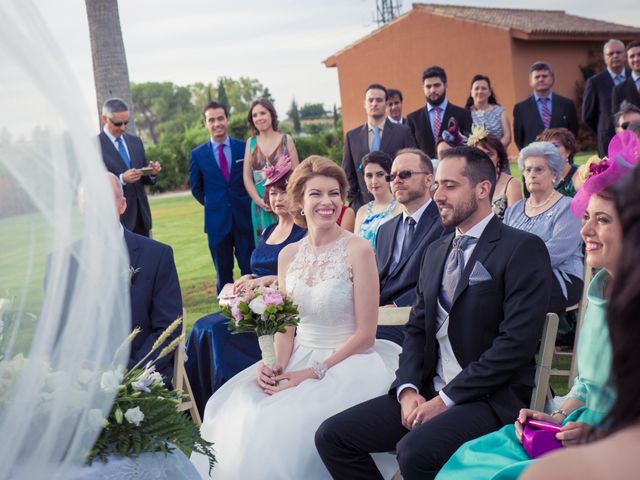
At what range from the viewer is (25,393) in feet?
7.34

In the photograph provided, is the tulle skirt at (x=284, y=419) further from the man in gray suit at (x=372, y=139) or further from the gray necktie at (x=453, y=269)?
the man in gray suit at (x=372, y=139)

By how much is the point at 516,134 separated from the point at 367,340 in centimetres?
604

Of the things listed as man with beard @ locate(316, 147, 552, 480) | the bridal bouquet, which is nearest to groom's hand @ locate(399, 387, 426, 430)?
man with beard @ locate(316, 147, 552, 480)

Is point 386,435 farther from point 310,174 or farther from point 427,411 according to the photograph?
point 310,174

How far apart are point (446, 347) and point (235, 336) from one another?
6.47 ft

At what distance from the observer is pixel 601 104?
9.98 m

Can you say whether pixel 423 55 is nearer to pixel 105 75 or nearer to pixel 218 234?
pixel 105 75

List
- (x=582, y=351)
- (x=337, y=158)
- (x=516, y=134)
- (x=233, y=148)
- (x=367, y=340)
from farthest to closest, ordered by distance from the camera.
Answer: (x=337, y=158)
(x=516, y=134)
(x=233, y=148)
(x=367, y=340)
(x=582, y=351)

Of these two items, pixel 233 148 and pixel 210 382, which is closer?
pixel 210 382

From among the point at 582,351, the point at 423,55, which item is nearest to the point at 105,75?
the point at 582,351

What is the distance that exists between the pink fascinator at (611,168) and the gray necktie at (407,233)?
184cm

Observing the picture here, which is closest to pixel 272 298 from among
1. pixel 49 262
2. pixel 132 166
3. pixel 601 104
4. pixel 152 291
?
pixel 152 291

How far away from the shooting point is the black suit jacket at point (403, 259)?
16.5 feet

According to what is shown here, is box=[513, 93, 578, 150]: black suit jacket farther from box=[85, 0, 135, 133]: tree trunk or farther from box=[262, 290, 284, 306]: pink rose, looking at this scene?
box=[262, 290, 284, 306]: pink rose
